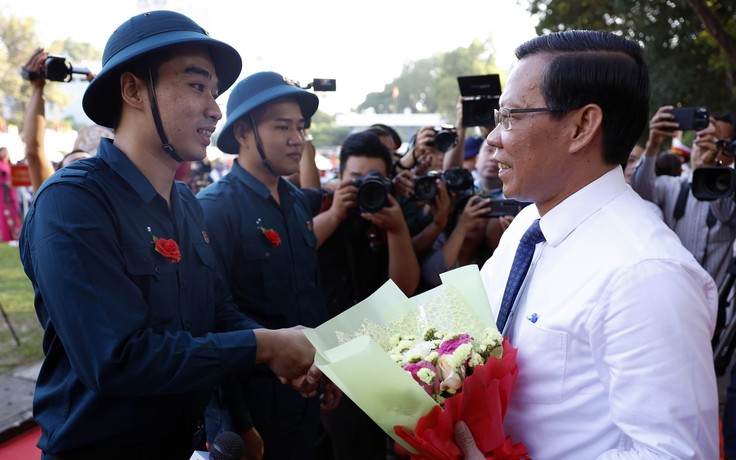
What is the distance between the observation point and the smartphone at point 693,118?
383 centimetres

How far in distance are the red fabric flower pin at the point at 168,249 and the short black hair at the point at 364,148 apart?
2.01 metres

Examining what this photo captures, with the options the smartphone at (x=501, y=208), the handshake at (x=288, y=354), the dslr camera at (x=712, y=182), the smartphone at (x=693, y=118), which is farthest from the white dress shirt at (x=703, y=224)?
the handshake at (x=288, y=354)

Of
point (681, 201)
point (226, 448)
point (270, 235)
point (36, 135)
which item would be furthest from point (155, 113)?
point (681, 201)

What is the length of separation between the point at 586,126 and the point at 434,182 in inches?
84.3

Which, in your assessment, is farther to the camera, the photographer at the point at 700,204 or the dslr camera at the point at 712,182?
the photographer at the point at 700,204

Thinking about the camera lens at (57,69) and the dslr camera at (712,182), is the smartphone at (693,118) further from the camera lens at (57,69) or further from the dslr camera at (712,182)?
the camera lens at (57,69)

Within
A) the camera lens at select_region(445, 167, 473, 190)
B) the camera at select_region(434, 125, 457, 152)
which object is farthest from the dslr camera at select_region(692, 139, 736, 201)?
the camera at select_region(434, 125, 457, 152)

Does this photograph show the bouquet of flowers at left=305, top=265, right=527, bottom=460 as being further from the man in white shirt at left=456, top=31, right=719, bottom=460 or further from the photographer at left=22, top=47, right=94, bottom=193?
Answer: the photographer at left=22, top=47, right=94, bottom=193

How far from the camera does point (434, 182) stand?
141 inches

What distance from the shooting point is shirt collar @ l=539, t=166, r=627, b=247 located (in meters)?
1.46

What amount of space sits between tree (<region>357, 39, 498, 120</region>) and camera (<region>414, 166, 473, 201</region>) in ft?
159

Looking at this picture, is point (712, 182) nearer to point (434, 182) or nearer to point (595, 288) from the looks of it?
point (434, 182)

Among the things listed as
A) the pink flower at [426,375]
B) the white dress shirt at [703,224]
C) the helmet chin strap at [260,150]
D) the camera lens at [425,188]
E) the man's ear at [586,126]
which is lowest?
the white dress shirt at [703,224]

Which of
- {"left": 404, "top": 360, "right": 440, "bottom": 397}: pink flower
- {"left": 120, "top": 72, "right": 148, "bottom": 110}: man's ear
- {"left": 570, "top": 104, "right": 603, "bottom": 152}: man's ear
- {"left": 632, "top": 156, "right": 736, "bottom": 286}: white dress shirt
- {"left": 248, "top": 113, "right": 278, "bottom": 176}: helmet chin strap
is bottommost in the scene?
{"left": 632, "top": 156, "right": 736, "bottom": 286}: white dress shirt
